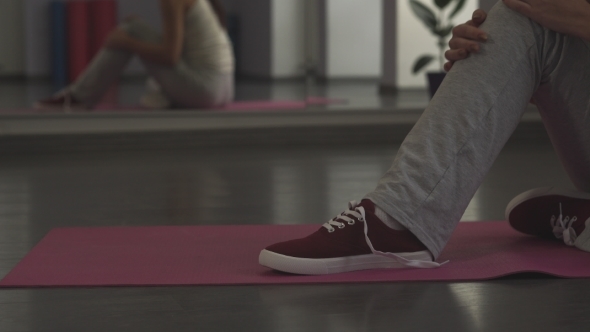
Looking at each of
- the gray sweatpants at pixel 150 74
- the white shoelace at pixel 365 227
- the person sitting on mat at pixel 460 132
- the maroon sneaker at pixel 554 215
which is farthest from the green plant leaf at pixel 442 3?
the white shoelace at pixel 365 227

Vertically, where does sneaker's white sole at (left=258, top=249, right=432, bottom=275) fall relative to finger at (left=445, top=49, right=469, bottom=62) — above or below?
below

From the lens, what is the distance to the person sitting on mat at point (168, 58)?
12.1 ft

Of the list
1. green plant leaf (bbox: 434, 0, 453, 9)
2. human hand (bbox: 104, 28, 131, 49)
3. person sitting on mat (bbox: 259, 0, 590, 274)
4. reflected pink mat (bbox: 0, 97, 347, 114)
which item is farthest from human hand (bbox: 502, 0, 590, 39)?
green plant leaf (bbox: 434, 0, 453, 9)

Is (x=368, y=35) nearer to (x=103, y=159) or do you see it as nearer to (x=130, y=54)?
(x=130, y=54)

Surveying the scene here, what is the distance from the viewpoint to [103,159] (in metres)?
3.13

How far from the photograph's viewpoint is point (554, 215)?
1.53 meters

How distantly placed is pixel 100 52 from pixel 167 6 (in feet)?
1.14

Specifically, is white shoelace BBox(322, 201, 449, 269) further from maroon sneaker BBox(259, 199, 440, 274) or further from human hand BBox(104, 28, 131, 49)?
human hand BBox(104, 28, 131, 49)

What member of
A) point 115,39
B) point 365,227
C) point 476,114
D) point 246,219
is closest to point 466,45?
point 476,114

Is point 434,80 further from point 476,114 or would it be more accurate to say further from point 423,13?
point 476,114

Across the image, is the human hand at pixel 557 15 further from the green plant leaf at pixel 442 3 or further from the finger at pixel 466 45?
the green plant leaf at pixel 442 3

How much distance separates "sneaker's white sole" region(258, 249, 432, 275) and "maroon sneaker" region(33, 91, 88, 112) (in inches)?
98.5

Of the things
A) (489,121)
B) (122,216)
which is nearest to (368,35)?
(122,216)

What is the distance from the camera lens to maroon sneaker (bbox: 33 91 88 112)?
3.62 metres
